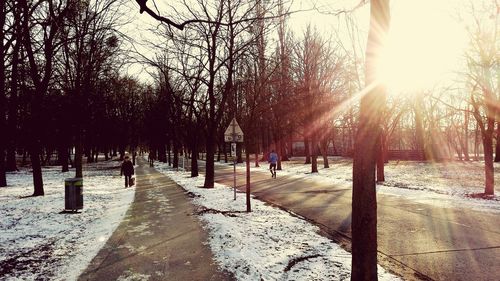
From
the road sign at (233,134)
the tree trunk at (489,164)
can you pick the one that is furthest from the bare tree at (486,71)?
the road sign at (233,134)

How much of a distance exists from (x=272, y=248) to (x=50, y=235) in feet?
16.9

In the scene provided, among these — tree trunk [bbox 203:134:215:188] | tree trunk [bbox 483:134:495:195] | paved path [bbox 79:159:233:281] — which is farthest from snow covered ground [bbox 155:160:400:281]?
tree trunk [bbox 483:134:495:195]

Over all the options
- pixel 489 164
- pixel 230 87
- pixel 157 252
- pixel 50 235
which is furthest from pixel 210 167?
pixel 157 252

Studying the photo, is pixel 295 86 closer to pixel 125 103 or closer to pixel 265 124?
pixel 265 124

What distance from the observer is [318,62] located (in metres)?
31.1

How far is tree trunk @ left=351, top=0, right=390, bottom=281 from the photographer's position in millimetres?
4430

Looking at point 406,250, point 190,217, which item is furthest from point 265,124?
point 406,250

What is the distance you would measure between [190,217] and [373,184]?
707cm

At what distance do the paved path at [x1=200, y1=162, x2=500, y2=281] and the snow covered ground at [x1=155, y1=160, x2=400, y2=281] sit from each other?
620mm

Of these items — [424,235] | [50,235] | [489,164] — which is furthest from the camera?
[489,164]

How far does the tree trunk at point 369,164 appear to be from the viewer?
4.43 m

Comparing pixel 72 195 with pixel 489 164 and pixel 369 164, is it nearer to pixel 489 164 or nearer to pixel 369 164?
pixel 369 164

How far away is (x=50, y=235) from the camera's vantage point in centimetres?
863

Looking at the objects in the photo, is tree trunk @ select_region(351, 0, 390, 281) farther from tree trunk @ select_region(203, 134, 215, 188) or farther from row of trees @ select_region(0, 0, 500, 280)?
tree trunk @ select_region(203, 134, 215, 188)
